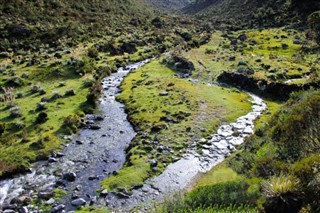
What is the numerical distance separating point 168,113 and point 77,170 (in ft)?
45.0

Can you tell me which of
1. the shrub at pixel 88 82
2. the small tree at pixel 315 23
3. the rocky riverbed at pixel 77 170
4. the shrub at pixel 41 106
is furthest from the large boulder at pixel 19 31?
the small tree at pixel 315 23

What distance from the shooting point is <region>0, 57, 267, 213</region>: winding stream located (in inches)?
810

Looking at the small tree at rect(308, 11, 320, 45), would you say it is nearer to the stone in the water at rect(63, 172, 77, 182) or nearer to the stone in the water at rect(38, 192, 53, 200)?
the stone in the water at rect(63, 172, 77, 182)

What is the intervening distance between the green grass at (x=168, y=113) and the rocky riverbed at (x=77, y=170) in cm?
142

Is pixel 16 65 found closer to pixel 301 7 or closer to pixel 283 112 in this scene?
pixel 283 112

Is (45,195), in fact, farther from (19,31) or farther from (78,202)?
(19,31)

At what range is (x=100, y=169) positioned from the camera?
2492 cm

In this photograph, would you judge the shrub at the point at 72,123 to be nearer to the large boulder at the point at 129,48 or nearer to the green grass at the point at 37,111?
the green grass at the point at 37,111

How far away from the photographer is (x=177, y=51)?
72.6 meters

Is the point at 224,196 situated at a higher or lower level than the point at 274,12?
lower

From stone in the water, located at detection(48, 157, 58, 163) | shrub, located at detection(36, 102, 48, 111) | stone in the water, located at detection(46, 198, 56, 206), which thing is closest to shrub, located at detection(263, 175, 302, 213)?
stone in the water, located at detection(46, 198, 56, 206)

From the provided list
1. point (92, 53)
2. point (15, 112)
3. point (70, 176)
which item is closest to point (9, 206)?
point (70, 176)

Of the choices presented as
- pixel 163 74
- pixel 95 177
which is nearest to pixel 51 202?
pixel 95 177

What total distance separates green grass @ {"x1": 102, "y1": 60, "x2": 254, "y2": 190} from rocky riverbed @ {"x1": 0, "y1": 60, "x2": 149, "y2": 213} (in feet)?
4.67
